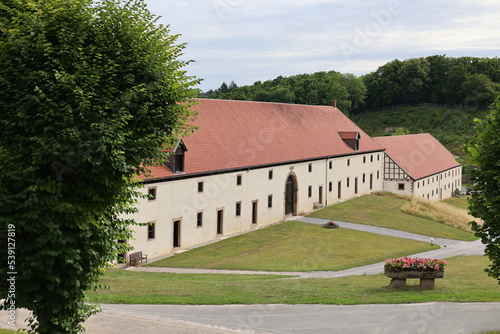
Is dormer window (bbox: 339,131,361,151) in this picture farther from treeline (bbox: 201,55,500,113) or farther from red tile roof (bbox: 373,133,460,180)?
treeline (bbox: 201,55,500,113)

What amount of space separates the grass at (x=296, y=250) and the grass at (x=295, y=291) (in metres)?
6.42

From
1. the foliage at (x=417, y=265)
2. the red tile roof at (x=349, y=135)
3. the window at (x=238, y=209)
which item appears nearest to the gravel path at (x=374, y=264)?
the foliage at (x=417, y=265)

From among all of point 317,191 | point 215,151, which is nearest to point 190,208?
point 215,151

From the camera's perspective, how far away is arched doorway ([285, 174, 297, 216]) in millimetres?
46031

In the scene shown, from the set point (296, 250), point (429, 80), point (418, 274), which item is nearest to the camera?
point (418, 274)

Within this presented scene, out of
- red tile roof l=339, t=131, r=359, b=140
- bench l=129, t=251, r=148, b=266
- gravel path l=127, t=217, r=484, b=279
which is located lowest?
gravel path l=127, t=217, r=484, b=279

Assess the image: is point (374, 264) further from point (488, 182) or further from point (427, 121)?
point (427, 121)

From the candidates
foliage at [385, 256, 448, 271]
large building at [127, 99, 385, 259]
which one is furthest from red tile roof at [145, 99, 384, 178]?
foliage at [385, 256, 448, 271]

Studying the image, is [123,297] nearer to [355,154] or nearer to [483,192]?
[483,192]

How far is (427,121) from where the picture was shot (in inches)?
4665

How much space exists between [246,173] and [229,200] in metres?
2.90

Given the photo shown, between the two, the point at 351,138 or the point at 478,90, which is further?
the point at 478,90

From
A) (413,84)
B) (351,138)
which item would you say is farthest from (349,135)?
(413,84)

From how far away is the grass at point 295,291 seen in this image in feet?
58.7
